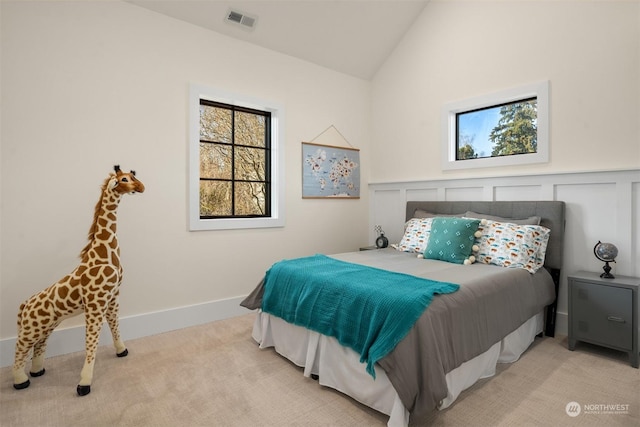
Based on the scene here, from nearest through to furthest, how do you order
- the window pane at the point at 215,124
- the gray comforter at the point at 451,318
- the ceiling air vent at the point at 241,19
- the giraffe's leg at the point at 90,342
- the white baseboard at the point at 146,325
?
the gray comforter at the point at 451,318
the giraffe's leg at the point at 90,342
the white baseboard at the point at 146,325
the ceiling air vent at the point at 241,19
the window pane at the point at 215,124

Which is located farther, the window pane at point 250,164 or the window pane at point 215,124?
the window pane at point 250,164

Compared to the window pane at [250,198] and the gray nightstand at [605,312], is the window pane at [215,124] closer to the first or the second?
the window pane at [250,198]

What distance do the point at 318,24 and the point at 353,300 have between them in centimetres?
297

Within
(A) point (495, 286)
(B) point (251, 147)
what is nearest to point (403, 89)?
(B) point (251, 147)

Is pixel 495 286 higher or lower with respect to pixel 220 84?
lower

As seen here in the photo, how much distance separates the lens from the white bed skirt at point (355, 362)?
1810 millimetres

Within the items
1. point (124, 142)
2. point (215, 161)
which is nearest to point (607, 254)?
point (215, 161)

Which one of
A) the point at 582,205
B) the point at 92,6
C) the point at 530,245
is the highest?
the point at 92,6

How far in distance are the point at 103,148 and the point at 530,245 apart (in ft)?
11.3

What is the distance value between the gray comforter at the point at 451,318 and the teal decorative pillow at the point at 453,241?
4.8 inches

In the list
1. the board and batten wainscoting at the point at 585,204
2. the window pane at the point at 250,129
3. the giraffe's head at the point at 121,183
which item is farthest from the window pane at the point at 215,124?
the board and batten wainscoting at the point at 585,204

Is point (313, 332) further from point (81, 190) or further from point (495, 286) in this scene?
point (81, 190)

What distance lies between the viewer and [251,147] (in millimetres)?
3750

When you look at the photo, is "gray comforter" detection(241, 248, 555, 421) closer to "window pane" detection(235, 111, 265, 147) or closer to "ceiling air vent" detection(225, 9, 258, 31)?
"window pane" detection(235, 111, 265, 147)
